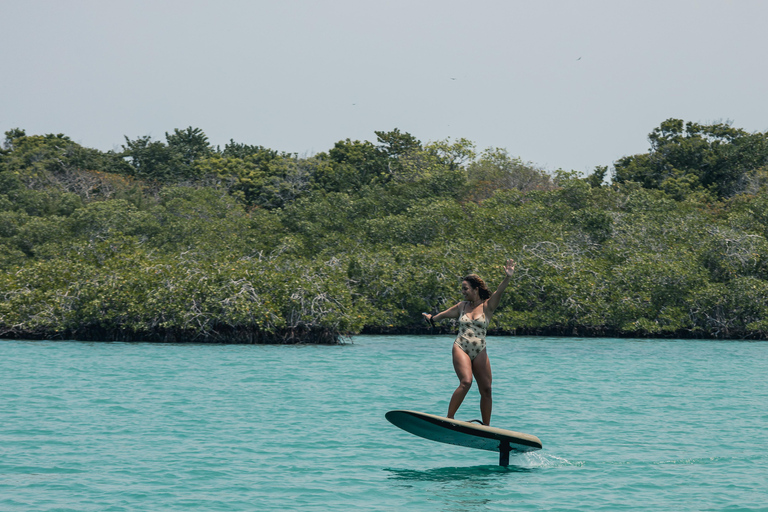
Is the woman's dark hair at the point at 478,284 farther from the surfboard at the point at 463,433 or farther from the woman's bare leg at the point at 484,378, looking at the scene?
the surfboard at the point at 463,433

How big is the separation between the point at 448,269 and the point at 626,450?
2602cm

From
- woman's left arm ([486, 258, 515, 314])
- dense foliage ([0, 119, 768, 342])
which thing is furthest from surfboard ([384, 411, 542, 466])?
dense foliage ([0, 119, 768, 342])

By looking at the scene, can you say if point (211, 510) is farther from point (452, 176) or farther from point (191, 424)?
point (452, 176)

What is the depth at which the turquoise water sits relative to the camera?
34.8ft

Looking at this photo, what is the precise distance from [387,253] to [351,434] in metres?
26.6

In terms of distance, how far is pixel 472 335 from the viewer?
36.9 feet

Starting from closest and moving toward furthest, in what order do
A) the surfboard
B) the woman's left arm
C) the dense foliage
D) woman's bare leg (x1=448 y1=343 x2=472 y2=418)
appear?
the woman's left arm < the surfboard < woman's bare leg (x1=448 y1=343 x2=472 y2=418) < the dense foliage

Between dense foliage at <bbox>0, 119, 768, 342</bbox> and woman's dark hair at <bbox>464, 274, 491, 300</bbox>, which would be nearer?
woman's dark hair at <bbox>464, 274, 491, 300</bbox>

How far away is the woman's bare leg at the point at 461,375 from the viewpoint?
11.1 meters

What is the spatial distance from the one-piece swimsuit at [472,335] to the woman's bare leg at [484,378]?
3.6 inches

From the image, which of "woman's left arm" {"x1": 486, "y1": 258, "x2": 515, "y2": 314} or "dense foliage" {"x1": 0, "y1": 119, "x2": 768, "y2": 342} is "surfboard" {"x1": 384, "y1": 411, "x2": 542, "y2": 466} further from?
"dense foliage" {"x1": 0, "y1": 119, "x2": 768, "y2": 342}

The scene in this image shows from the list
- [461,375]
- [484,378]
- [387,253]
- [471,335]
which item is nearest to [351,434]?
[484,378]

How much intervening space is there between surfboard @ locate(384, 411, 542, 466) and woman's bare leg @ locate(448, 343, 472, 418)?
0.96ft

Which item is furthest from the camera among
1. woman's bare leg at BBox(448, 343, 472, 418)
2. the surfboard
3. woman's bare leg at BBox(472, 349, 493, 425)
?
woman's bare leg at BBox(472, 349, 493, 425)
